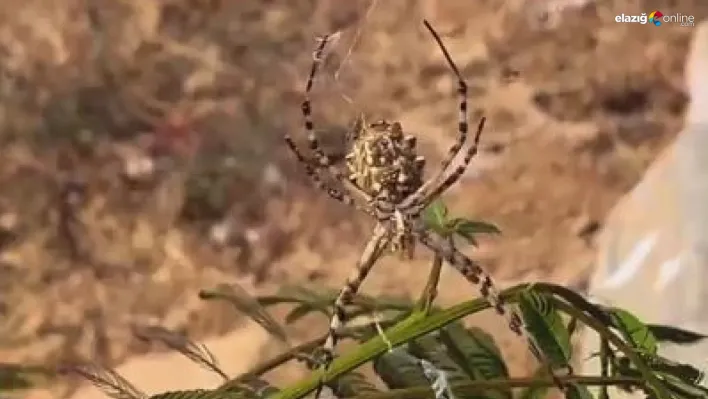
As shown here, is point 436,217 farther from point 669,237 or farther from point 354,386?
point 669,237

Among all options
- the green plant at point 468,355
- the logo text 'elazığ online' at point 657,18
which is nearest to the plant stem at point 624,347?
the green plant at point 468,355

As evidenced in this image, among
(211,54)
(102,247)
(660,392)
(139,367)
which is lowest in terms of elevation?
(660,392)

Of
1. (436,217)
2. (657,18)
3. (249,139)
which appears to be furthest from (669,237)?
(436,217)

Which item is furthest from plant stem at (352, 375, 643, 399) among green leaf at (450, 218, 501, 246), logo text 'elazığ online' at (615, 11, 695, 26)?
logo text 'elazığ online' at (615, 11, 695, 26)

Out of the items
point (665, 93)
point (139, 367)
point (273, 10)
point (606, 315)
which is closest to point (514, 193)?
→ point (665, 93)

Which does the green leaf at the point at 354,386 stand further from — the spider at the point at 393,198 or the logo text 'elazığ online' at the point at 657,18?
the logo text 'elazığ online' at the point at 657,18

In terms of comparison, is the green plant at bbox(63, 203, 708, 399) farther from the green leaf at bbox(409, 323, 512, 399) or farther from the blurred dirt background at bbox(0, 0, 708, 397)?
the blurred dirt background at bbox(0, 0, 708, 397)

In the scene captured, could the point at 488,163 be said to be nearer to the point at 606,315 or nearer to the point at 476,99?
the point at 476,99
